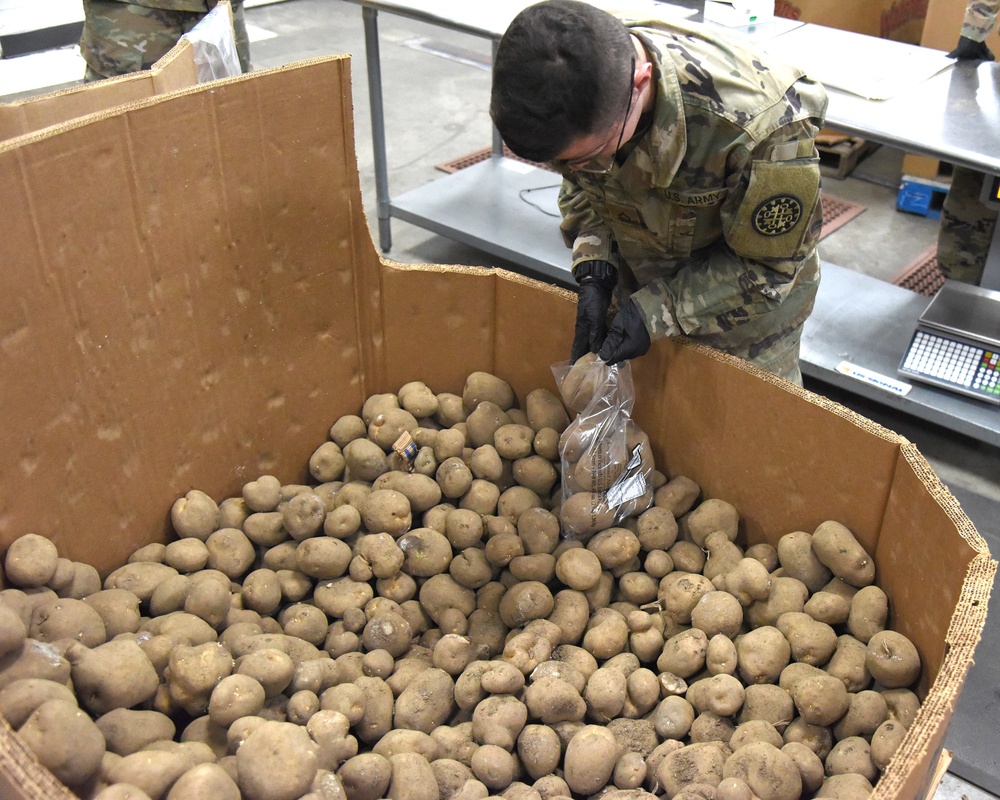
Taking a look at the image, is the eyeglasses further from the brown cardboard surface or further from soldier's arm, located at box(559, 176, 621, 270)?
the brown cardboard surface

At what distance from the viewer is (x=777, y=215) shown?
142 cm

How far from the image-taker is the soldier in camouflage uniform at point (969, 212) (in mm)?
2385

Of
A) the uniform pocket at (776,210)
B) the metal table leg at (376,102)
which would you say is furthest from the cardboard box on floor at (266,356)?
the metal table leg at (376,102)

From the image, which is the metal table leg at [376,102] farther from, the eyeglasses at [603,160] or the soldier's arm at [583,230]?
the eyeglasses at [603,160]

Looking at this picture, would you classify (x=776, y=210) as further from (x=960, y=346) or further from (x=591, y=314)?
(x=960, y=346)

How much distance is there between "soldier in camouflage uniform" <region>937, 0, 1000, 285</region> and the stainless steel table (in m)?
0.07

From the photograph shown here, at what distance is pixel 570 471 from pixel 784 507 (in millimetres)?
381

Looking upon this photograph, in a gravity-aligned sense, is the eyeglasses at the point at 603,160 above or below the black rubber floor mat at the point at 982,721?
above

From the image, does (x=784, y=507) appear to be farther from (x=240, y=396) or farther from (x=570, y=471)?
(x=240, y=396)

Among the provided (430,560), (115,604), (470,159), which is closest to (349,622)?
(430,560)

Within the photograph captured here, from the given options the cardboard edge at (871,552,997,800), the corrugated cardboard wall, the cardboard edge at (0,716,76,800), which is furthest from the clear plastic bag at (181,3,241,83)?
the cardboard edge at (871,552,997,800)

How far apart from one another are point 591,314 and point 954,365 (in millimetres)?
1256

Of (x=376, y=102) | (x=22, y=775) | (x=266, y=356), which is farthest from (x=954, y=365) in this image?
→ (x=22, y=775)

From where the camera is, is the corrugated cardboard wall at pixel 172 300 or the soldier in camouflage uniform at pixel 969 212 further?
the soldier in camouflage uniform at pixel 969 212
